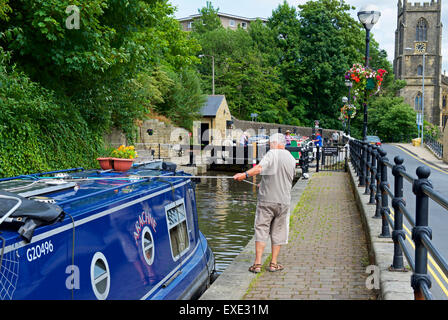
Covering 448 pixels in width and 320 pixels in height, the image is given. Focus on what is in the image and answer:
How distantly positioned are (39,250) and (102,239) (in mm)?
876

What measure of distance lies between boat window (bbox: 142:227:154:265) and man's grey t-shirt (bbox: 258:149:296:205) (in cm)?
178

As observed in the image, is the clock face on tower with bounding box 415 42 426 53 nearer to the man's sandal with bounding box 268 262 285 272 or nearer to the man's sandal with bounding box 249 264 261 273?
the man's sandal with bounding box 268 262 285 272

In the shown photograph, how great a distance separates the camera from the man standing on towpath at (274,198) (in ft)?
19.6

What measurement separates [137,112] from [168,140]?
14.3 meters

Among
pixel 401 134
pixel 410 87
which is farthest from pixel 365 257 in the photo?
pixel 410 87

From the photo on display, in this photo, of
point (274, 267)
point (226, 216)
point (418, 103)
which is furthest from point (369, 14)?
point (418, 103)

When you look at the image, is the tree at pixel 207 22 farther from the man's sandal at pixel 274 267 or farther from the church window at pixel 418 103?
the man's sandal at pixel 274 267

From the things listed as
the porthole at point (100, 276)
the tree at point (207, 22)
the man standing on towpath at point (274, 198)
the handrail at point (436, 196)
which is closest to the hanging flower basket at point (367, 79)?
the man standing on towpath at point (274, 198)

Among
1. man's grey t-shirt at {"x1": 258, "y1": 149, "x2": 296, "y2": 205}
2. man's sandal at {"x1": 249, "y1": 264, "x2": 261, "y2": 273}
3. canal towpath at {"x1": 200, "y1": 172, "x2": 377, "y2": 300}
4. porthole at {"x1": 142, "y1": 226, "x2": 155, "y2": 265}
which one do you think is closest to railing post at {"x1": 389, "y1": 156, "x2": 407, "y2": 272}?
canal towpath at {"x1": 200, "y1": 172, "x2": 377, "y2": 300}

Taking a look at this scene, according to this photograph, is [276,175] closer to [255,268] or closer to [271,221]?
[271,221]

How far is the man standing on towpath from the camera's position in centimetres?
597

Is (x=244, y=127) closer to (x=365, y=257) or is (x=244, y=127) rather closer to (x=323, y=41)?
(x=323, y=41)

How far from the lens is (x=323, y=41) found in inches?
2379

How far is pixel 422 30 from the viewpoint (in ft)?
318
